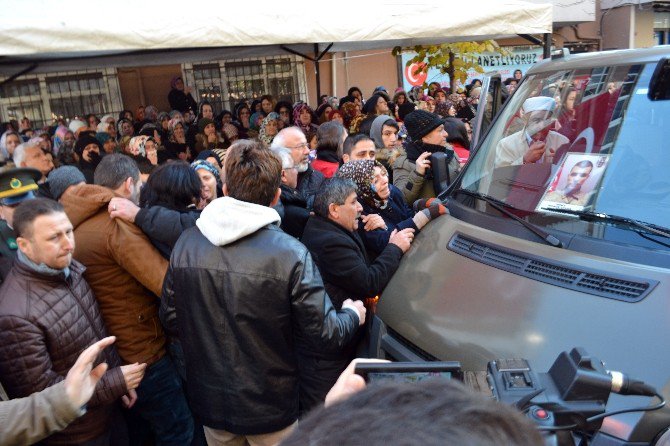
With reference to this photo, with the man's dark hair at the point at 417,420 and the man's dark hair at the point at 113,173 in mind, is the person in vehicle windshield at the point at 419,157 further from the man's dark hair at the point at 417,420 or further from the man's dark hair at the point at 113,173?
the man's dark hair at the point at 417,420

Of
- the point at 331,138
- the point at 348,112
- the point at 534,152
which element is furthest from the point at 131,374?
the point at 348,112

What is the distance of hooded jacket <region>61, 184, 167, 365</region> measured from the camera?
292 centimetres

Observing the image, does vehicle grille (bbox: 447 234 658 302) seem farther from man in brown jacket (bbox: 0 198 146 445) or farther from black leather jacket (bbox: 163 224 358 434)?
man in brown jacket (bbox: 0 198 146 445)

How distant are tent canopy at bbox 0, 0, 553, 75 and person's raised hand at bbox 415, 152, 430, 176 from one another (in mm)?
1909

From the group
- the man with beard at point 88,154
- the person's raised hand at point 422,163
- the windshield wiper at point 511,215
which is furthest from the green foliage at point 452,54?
the windshield wiper at point 511,215

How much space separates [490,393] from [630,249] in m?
1.34

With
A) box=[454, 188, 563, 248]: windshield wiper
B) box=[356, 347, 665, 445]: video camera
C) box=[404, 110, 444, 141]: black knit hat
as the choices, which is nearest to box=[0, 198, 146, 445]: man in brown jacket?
box=[356, 347, 665, 445]: video camera

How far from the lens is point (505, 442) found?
2.06ft

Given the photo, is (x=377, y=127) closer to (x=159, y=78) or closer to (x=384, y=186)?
(x=384, y=186)

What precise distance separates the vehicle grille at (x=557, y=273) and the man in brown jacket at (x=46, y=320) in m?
1.61

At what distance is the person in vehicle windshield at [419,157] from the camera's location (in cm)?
459

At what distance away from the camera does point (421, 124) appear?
4.85 meters

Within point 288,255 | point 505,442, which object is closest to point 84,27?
point 288,255

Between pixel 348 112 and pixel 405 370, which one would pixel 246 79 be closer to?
pixel 348 112
